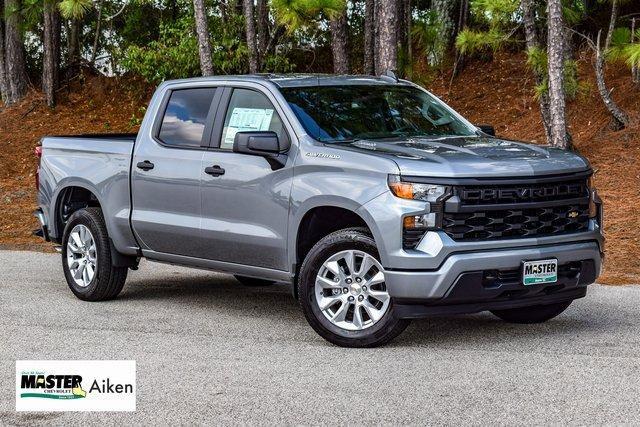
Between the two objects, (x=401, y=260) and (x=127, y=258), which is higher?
(x=401, y=260)

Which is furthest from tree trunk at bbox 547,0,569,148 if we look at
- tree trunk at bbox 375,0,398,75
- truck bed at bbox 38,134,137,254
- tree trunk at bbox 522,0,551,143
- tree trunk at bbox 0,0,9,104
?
tree trunk at bbox 0,0,9,104

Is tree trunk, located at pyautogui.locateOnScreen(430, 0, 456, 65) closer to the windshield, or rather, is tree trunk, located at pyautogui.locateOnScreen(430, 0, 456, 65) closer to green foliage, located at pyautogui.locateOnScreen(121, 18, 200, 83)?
green foliage, located at pyautogui.locateOnScreen(121, 18, 200, 83)

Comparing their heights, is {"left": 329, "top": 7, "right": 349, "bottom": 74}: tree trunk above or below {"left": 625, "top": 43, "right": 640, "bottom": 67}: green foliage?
below

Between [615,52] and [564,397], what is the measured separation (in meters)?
10.2

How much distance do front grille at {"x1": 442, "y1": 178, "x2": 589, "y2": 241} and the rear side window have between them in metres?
2.55

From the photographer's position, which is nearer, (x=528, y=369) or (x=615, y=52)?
(x=528, y=369)

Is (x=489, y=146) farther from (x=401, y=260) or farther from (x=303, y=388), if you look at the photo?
(x=303, y=388)

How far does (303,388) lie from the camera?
6.79 m

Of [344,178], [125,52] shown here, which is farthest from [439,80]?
[344,178]

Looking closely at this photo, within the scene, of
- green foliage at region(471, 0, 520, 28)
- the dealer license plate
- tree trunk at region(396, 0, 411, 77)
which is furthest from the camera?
tree trunk at region(396, 0, 411, 77)

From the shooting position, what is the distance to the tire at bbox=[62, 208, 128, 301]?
33.0ft

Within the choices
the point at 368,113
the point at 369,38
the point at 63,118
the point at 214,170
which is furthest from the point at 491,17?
the point at 63,118

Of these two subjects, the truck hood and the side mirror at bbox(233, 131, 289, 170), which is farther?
the side mirror at bbox(233, 131, 289, 170)

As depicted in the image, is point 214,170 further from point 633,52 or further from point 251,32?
point 251,32
